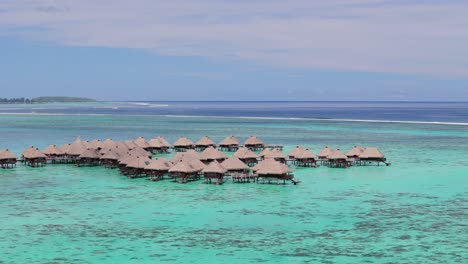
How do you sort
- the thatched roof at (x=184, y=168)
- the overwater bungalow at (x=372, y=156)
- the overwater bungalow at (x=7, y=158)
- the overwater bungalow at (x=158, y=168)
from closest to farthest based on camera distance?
the thatched roof at (x=184, y=168) < the overwater bungalow at (x=158, y=168) < the overwater bungalow at (x=7, y=158) < the overwater bungalow at (x=372, y=156)

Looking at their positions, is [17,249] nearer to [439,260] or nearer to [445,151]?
[439,260]

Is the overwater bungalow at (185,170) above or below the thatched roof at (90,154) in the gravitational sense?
below

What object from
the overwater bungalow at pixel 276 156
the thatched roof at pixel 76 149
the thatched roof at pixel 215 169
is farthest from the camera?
the thatched roof at pixel 76 149

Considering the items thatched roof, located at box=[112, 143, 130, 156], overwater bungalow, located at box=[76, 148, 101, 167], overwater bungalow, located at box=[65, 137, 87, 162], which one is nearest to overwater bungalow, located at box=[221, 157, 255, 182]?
thatched roof, located at box=[112, 143, 130, 156]

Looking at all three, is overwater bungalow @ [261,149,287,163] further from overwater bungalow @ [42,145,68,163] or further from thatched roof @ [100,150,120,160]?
overwater bungalow @ [42,145,68,163]

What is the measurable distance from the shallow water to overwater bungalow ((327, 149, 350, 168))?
7.03 feet

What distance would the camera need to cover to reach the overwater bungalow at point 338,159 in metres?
41.9

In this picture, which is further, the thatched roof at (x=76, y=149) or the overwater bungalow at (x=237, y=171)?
the thatched roof at (x=76, y=149)

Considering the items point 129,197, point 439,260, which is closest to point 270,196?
point 129,197

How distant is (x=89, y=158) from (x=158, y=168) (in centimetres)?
943

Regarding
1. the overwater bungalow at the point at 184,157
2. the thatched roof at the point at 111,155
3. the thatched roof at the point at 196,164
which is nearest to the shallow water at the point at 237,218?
the thatched roof at the point at 196,164

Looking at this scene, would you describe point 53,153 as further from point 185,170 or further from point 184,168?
point 185,170

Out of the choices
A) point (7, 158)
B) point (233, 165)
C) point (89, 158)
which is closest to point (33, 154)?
point (7, 158)

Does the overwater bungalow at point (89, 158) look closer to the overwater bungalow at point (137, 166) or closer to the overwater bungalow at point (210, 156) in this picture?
the overwater bungalow at point (137, 166)
